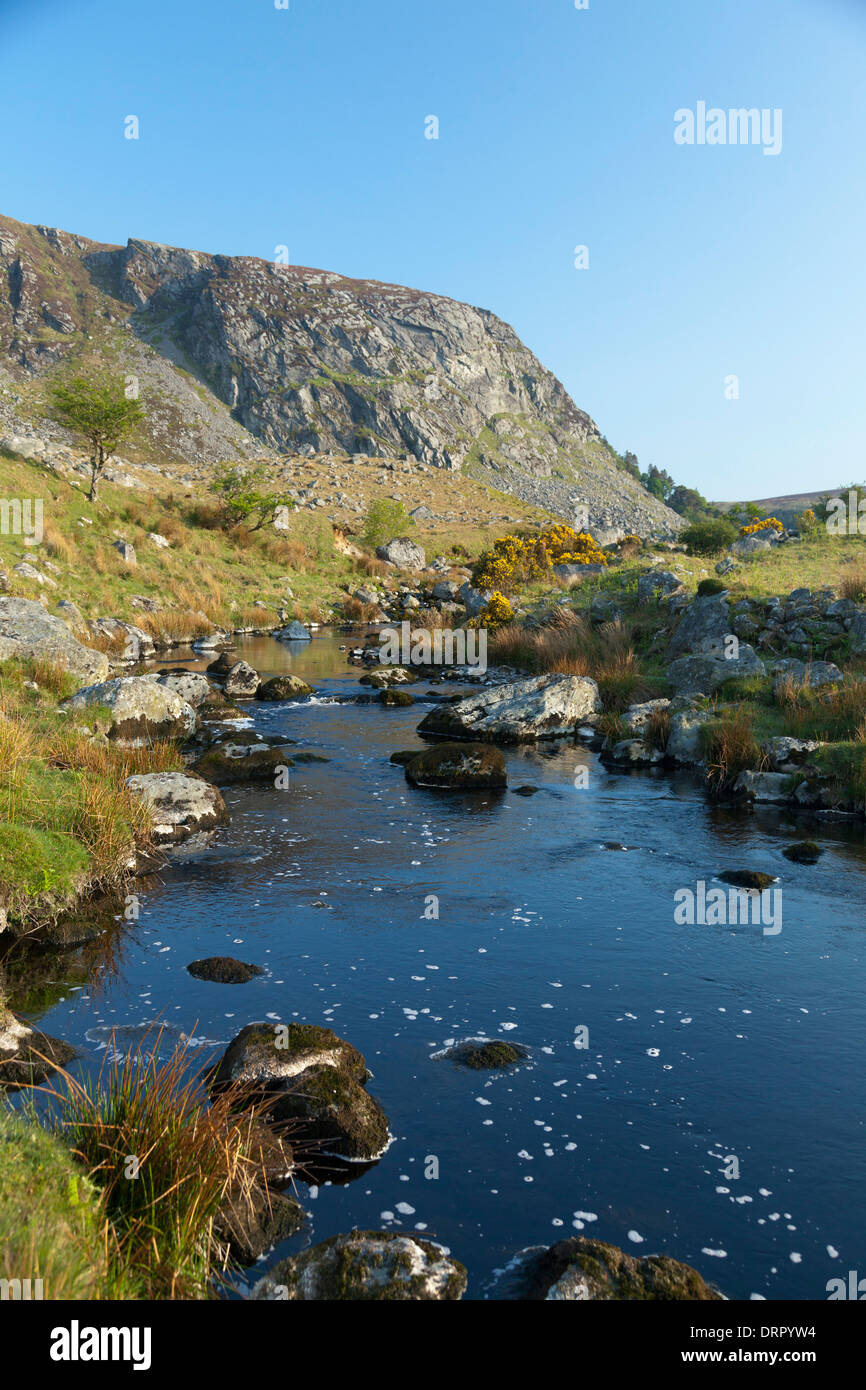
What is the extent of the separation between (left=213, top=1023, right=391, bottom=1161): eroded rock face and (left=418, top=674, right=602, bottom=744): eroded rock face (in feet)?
51.4

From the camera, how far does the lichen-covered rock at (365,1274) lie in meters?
4.65

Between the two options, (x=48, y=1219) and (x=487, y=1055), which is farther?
(x=487, y=1055)

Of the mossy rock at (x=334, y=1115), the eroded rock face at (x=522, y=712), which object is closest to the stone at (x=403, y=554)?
the eroded rock face at (x=522, y=712)

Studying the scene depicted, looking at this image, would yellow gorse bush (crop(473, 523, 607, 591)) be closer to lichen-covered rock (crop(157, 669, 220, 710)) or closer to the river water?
lichen-covered rock (crop(157, 669, 220, 710))

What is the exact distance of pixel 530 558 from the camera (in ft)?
156

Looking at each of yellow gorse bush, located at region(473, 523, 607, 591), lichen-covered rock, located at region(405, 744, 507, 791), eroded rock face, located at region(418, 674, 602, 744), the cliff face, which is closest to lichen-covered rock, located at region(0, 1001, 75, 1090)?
lichen-covered rock, located at region(405, 744, 507, 791)

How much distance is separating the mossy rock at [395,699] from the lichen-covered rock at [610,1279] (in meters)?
21.5

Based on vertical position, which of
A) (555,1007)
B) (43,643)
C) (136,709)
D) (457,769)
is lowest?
(555,1007)

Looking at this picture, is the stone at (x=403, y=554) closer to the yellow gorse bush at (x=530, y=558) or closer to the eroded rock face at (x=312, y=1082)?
the yellow gorse bush at (x=530, y=558)

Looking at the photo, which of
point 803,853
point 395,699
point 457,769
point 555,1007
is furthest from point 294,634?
point 555,1007

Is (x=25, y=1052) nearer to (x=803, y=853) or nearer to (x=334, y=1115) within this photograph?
(x=334, y=1115)

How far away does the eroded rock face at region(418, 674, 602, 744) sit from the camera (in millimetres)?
22859

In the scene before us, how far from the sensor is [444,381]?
17475 centimetres

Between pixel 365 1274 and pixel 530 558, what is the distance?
A: 146ft
